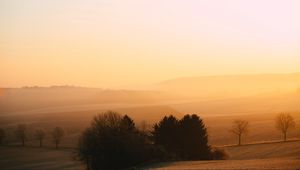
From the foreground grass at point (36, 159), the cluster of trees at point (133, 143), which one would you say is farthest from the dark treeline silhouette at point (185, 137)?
the foreground grass at point (36, 159)

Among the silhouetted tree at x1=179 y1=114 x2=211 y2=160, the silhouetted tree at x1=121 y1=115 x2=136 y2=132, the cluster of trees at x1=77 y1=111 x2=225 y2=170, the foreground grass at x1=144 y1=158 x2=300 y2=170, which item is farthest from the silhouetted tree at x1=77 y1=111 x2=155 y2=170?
the foreground grass at x1=144 y1=158 x2=300 y2=170

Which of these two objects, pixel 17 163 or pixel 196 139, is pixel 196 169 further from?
pixel 17 163

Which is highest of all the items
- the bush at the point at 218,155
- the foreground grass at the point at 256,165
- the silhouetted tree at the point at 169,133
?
the silhouetted tree at the point at 169,133

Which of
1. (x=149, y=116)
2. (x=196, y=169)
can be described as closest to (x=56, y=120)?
(x=149, y=116)

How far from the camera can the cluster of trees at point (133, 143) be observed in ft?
158

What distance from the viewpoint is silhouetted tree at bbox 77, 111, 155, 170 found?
47875 mm

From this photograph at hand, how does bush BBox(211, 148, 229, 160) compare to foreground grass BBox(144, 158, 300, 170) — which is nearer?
foreground grass BBox(144, 158, 300, 170)

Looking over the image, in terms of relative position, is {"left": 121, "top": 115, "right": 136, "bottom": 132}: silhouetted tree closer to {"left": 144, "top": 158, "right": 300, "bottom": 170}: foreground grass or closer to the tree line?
the tree line

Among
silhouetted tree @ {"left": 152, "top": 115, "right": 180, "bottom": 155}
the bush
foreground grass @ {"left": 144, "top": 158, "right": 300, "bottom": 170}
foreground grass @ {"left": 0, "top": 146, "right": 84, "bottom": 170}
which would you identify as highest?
silhouetted tree @ {"left": 152, "top": 115, "right": 180, "bottom": 155}

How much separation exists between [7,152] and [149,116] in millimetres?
82713

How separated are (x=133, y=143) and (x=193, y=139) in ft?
38.0

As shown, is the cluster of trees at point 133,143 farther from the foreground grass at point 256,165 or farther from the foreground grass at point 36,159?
the foreground grass at point 36,159

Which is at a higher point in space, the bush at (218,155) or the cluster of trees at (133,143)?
the cluster of trees at (133,143)

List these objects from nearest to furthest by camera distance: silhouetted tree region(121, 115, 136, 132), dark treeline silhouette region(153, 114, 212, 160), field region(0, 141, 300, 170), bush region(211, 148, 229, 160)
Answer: silhouetted tree region(121, 115, 136, 132)
dark treeline silhouette region(153, 114, 212, 160)
bush region(211, 148, 229, 160)
field region(0, 141, 300, 170)
